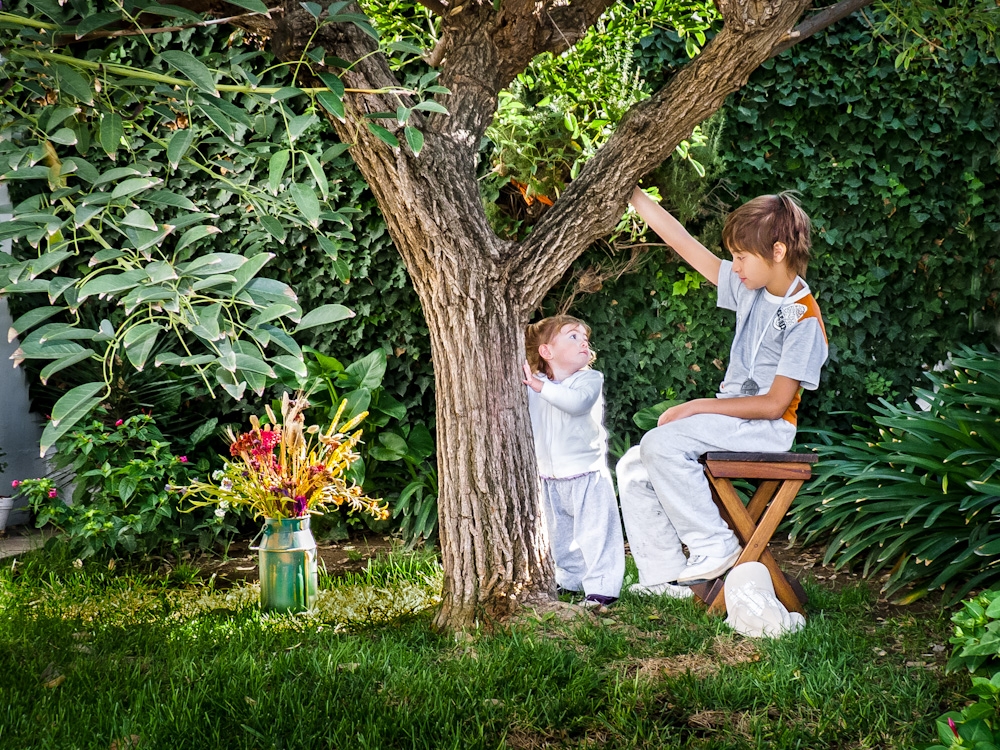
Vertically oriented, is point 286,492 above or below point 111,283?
below

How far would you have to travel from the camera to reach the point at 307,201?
1767 mm

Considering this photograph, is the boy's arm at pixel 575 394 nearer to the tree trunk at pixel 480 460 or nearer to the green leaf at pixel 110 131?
the tree trunk at pixel 480 460

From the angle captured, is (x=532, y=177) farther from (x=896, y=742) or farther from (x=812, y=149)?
(x=896, y=742)

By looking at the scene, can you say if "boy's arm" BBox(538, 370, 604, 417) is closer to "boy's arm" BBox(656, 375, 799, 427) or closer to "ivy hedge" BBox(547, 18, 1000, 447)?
"boy's arm" BBox(656, 375, 799, 427)

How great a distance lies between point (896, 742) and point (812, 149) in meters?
3.58

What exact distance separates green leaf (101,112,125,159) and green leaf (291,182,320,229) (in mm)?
391

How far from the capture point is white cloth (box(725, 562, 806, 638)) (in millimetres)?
3131

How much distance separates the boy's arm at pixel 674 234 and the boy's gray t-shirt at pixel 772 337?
0.05m

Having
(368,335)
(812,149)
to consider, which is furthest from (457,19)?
(812,149)

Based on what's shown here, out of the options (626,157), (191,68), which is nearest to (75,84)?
(191,68)

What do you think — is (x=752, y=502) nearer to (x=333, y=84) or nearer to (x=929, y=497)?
(x=929, y=497)

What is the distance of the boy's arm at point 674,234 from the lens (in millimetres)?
3566

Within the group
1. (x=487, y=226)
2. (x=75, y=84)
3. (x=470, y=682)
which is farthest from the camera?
(x=487, y=226)

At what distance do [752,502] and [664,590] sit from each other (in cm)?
53
